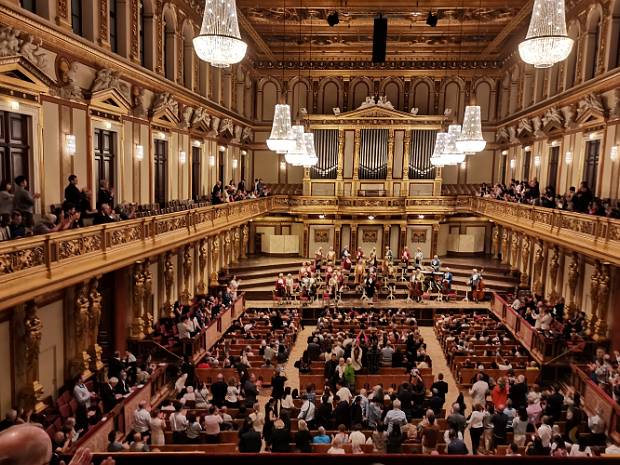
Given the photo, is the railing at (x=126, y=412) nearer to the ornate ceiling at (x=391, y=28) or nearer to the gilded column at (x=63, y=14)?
the gilded column at (x=63, y=14)

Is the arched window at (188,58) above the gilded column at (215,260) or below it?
above

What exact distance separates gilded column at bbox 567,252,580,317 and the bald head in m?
18.3

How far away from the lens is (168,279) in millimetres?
16516

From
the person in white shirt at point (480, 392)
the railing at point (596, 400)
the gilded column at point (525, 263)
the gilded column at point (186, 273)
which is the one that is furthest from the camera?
the gilded column at point (525, 263)

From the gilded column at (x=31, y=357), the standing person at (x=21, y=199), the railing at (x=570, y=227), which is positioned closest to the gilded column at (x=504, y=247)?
the railing at (x=570, y=227)

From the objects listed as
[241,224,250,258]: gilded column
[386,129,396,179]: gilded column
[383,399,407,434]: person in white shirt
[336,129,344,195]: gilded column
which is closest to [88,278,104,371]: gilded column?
[383,399,407,434]: person in white shirt

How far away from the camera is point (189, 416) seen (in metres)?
9.37

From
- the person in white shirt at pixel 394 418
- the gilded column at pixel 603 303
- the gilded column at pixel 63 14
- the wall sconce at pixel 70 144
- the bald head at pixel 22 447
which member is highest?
the gilded column at pixel 63 14

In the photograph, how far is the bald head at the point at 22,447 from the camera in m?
1.64

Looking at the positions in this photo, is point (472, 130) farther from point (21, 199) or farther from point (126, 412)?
point (126, 412)

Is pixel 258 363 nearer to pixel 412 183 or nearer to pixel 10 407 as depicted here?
pixel 10 407

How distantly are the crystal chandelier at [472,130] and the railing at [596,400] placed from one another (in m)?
6.70

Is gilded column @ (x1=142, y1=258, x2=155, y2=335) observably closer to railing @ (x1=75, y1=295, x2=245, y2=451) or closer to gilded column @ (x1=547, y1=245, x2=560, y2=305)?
railing @ (x1=75, y1=295, x2=245, y2=451)

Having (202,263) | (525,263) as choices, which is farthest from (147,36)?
(525,263)
